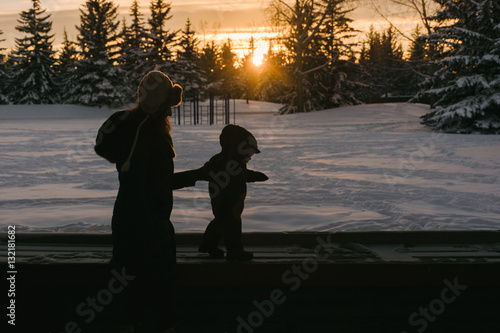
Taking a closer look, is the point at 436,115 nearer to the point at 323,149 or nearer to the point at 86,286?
the point at 323,149

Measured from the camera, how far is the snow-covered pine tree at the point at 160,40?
45469mm

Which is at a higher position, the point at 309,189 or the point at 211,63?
the point at 211,63

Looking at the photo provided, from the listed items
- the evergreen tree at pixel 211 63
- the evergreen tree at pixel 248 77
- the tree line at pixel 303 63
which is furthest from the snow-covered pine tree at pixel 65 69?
the evergreen tree at pixel 248 77

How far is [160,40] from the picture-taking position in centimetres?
4603

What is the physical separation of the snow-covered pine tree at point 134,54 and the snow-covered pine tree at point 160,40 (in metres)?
0.70

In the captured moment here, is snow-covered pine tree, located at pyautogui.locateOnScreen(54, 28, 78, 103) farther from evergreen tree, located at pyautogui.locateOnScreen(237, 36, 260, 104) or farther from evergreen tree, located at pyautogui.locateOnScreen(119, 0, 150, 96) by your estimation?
evergreen tree, located at pyautogui.locateOnScreen(237, 36, 260, 104)

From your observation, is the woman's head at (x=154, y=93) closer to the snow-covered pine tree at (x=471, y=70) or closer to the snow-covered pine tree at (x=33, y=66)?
the snow-covered pine tree at (x=471, y=70)

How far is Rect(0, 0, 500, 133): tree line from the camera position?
685 inches

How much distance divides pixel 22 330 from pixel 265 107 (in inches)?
1702

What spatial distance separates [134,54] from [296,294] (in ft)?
152

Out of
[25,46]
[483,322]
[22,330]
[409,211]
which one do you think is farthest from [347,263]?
[25,46]

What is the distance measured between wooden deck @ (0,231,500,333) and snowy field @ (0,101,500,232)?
6.57 feet

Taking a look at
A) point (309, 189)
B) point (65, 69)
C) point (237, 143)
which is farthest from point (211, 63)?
point (237, 143)

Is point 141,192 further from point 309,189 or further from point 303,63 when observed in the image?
point 303,63
